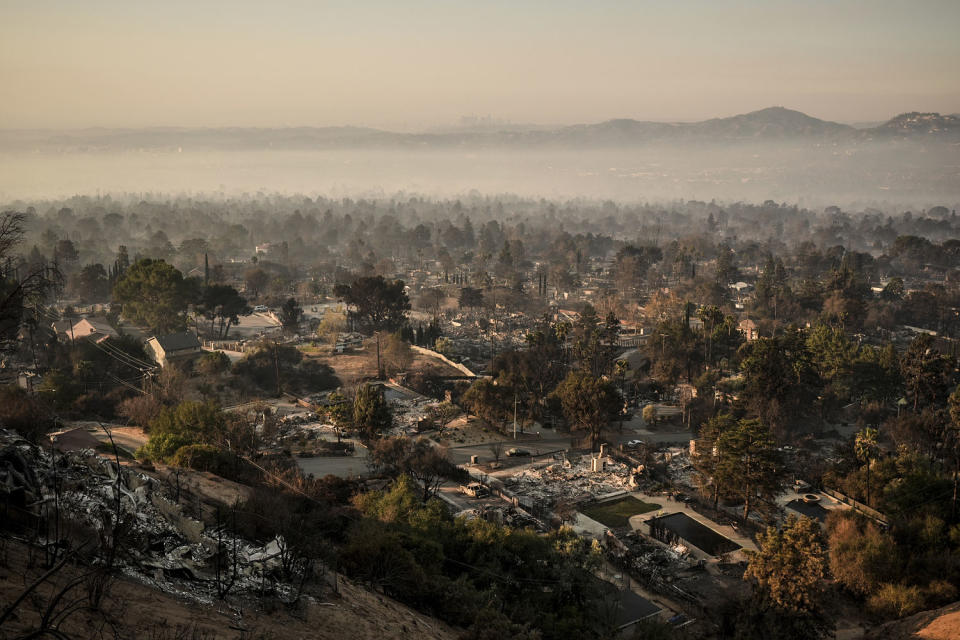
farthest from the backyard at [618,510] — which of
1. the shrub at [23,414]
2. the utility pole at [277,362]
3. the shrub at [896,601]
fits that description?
the utility pole at [277,362]

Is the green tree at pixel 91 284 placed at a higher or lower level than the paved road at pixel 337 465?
higher

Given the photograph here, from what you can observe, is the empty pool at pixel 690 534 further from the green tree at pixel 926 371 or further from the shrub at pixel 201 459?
the green tree at pixel 926 371

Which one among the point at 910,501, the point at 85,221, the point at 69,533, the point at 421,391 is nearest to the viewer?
the point at 69,533

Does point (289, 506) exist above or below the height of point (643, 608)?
above

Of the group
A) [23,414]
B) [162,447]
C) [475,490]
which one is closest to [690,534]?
[475,490]

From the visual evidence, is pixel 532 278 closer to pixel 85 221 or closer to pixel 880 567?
pixel 880 567

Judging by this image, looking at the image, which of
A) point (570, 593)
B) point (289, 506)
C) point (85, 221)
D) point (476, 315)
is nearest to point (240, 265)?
point (476, 315)
